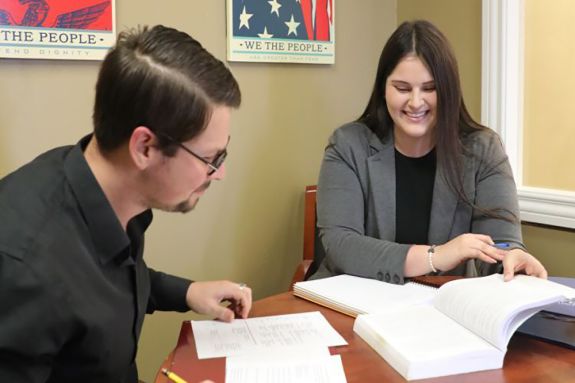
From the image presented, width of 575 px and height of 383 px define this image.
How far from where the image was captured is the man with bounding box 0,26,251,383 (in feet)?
2.87

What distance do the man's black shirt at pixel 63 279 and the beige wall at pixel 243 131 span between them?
70 centimetres

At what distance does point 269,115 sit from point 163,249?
0.64 meters

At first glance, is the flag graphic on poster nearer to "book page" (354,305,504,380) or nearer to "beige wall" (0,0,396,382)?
"beige wall" (0,0,396,382)

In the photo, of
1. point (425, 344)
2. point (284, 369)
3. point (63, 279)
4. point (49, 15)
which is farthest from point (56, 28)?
point (425, 344)

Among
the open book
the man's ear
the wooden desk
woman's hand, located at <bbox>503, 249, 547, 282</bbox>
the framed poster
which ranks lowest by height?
the wooden desk

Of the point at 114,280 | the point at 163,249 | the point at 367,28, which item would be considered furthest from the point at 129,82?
the point at 367,28

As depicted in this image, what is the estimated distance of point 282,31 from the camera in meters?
2.26

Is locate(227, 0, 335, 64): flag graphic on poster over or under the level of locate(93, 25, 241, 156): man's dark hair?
over

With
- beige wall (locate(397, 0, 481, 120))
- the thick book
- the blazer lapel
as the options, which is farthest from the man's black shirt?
beige wall (locate(397, 0, 481, 120))

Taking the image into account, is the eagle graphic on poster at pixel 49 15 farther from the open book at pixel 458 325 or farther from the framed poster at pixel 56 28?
the open book at pixel 458 325

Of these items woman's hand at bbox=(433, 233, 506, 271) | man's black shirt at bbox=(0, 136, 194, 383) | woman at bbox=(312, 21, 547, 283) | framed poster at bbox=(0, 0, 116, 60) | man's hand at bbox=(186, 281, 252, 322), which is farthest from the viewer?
woman at bbox=(312, 21, 547, 283)

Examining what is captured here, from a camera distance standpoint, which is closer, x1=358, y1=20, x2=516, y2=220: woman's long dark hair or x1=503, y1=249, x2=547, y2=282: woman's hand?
x1=503, y1=249, x2=547, y2=282: woman's hand

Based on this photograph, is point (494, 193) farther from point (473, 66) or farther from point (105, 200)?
point (105, 200)

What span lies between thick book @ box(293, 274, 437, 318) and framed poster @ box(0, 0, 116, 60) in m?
0.94
